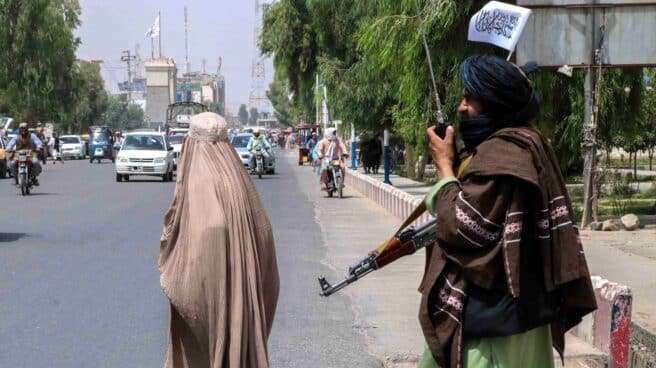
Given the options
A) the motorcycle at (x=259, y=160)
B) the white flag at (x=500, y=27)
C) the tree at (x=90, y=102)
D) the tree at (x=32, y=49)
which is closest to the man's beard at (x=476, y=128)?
the white flag at (x=500, y=27)

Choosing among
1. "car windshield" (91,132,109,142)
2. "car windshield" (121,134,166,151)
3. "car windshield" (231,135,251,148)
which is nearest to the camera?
"car windshield" (121,134,166,151)

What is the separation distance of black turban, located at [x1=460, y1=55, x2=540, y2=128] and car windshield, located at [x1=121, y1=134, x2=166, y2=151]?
1178 inches

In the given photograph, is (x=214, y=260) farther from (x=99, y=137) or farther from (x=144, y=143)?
(x=99, y=137)

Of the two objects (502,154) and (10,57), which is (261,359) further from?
(10,57)

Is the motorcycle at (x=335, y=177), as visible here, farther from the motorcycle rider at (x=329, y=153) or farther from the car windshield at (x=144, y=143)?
the car windshield at (x=144, y=143)

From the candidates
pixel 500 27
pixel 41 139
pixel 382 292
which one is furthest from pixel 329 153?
pixel 41 139

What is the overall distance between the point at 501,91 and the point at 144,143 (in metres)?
30.5

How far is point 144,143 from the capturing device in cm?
3328

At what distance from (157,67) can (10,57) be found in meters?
115

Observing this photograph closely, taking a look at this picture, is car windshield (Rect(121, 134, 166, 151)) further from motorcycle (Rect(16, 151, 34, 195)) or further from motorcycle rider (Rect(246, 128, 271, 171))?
motorcycle (Rect(16, 151, 34, 195))

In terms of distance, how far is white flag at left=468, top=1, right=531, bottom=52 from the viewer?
4.75m

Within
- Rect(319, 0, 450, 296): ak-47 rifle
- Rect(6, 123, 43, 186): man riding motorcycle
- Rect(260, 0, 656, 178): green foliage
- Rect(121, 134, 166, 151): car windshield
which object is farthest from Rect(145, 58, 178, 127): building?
Rect(319, 0, 450, 296): ak-47 rifle

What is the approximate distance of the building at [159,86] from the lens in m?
173

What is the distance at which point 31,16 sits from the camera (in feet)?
→ 208
